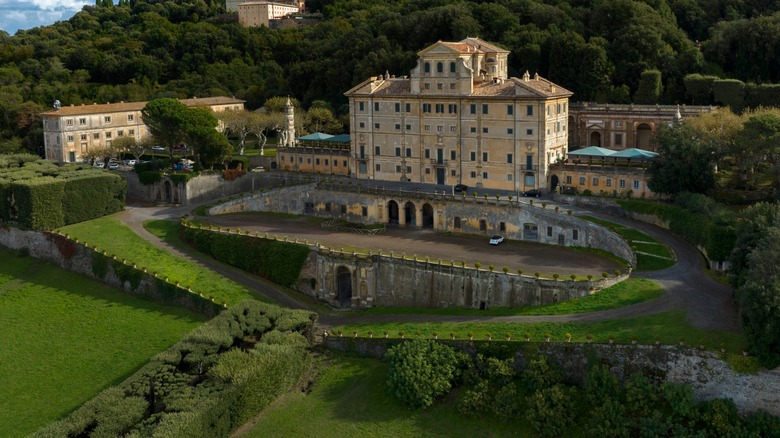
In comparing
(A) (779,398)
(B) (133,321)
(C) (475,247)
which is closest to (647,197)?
(C) (475,247)

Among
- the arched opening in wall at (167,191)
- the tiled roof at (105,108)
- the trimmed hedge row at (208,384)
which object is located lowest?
the trimmed hedge row at (208,384)

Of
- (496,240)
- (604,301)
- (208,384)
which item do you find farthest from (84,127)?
(604,301)

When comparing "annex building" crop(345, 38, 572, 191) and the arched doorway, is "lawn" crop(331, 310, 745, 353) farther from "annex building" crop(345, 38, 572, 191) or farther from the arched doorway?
the arched doorway

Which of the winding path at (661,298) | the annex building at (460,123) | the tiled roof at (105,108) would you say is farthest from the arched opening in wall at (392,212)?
the tiled roof at (105,108)

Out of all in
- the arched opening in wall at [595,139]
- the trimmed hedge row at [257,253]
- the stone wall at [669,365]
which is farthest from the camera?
the arched opening in wall at [595,139]

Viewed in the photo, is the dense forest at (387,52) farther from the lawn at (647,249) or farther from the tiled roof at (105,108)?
the lawn at (647,249)

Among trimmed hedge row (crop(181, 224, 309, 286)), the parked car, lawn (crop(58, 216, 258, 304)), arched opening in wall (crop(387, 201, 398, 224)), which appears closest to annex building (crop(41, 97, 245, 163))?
lawn (crop(58, 216, 258, 304))

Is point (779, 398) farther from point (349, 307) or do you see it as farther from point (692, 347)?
point (349, 307)
